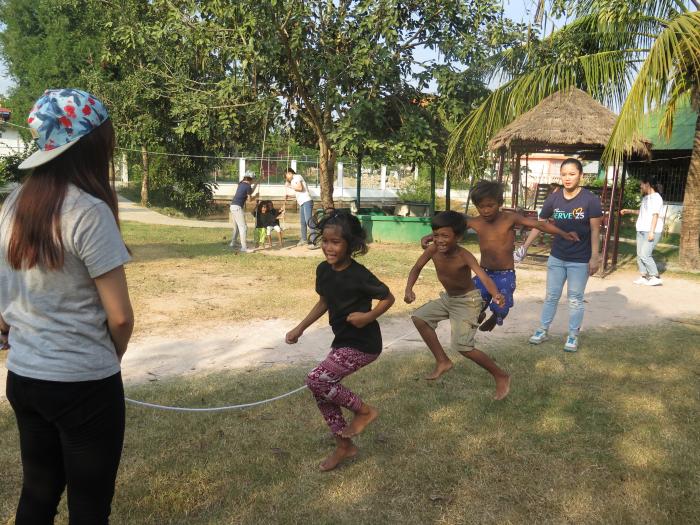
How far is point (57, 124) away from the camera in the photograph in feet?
6.40

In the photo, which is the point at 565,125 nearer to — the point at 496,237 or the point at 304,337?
the point at 496,237

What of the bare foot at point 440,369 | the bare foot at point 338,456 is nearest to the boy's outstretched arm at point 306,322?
the bare foot at point 338,456

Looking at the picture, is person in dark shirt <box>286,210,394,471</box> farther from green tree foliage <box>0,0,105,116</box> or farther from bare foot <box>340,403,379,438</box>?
green tree foliage <box>0,0,105,116</box>

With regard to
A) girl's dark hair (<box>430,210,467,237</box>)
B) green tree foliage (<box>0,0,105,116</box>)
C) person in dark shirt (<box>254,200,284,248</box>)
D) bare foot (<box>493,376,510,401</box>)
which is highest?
green tree foliage (<box>0,0,105,116</box>)

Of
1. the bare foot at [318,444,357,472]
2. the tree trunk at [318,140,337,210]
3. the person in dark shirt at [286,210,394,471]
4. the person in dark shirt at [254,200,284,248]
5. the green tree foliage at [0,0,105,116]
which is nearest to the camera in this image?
the person in dark shirt at [286,210,394,471]

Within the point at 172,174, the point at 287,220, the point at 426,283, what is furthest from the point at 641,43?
the point at 172,174

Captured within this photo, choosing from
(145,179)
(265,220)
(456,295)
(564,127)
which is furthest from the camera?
(145,179)

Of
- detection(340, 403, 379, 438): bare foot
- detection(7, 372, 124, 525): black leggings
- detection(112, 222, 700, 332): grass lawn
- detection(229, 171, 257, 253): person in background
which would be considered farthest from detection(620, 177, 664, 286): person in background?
detection(7, 372, 124, 525): black leggings

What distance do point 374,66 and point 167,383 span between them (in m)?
8.92

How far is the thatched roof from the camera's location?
12.1m

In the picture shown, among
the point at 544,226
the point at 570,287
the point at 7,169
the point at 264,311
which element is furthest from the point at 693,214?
the point at 7,169

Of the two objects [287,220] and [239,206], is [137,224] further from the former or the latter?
[239,206]

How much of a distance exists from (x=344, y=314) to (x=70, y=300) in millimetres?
1782

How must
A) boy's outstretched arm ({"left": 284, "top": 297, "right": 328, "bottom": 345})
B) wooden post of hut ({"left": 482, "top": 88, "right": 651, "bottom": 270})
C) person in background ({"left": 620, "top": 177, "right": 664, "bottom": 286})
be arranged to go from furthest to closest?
wooden post of hut ({"left": 482, "top": 88, "right": 651, "bottom": 270}) → person in background ({"left": 620, "top": 177, "right": 664, "bottom": 286}) → boy's outstretched arm ({"left": 284, "top": 297, "right": 328, "bottom": 345})
